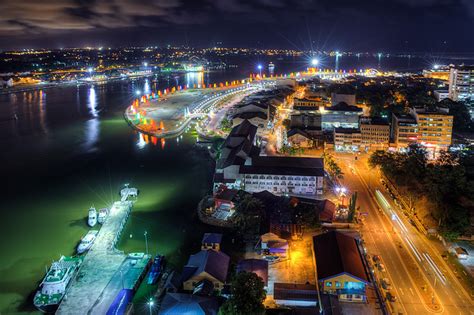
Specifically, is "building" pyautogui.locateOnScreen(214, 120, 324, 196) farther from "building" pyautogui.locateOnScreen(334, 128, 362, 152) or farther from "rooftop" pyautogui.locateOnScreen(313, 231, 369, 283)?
"building" pyautogui.locateOnScreen(334, 128, 362, 152)

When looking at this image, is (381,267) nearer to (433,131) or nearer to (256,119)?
(433,131)

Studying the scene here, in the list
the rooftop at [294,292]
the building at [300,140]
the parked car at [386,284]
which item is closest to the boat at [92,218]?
the rooftop at [294,292]

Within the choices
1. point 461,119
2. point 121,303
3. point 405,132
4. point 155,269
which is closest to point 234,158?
point 155,269

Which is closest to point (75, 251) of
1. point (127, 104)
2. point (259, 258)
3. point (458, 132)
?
point (259, 258)

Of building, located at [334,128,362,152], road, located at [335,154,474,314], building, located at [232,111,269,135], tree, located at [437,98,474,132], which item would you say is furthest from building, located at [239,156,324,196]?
tree, located at [437,98,474,132]

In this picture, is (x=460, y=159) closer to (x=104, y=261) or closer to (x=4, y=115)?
(x=104, y=261)

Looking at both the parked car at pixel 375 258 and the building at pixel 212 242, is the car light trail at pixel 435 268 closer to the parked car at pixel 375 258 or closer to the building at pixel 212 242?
the parked car at pixel 375 258

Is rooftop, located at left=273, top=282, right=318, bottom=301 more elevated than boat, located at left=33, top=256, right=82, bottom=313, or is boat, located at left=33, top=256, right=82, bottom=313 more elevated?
rooftop, located at left=273, top=282, right=318, bottom=301
